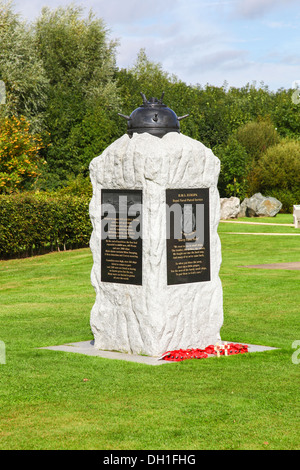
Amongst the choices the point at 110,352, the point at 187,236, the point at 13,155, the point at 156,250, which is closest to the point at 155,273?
the point at 156,250

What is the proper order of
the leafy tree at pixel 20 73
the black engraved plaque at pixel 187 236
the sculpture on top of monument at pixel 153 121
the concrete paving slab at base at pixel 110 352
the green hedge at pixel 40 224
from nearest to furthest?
the concrete paving slab at base at pixel 110 352 < the black engraved plaque at pixel 187 236 < the sculpture on top of monument at pixel 153 121 < the green hedge at pixel 40 224 < the leafy tree at pixel 20 73

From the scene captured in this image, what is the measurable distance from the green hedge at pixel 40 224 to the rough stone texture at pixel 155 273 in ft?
43.7

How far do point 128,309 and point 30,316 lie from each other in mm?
3955

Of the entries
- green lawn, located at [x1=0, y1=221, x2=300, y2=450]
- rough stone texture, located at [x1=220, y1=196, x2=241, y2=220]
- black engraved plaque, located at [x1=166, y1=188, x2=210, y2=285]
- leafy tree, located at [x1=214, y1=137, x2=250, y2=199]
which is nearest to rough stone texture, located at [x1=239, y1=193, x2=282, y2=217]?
rough stone texture, located at [x1=220, y1=196, x2=241, y2=220]

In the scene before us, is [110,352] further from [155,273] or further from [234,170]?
[234,170]

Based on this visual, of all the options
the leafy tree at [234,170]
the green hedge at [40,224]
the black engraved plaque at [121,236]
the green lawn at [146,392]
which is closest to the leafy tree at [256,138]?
the leafy tree at [234,170]

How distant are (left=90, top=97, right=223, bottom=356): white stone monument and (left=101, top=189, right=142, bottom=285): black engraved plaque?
0.05ft

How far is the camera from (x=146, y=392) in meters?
7.91

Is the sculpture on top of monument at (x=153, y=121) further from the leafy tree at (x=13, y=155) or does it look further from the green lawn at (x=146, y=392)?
the leafy tree at (x=13, y=155)

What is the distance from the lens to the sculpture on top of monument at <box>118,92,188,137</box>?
10.3 metres

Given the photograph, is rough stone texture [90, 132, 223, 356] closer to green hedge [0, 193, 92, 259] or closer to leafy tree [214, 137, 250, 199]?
green hedge [0, 193, 92, 259]

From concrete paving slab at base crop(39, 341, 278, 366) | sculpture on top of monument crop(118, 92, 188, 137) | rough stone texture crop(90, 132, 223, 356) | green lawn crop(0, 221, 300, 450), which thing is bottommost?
concrete paving slab at base crop(39, 341, 278, 366)

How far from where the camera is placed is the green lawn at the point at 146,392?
6398 mm

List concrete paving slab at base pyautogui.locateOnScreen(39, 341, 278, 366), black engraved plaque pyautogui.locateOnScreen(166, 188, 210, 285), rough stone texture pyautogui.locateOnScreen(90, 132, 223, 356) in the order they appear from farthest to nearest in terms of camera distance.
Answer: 1. black engraved plaque pyautogui.locateOnScreen(166, 188, 210, 285)
2. rough stone texture pyautogui.locateOnScreen(90, 132, 223, 356)
3. concrete paving slab at base pyautogui.locateOnScreen(39, 341, 278, 366)
